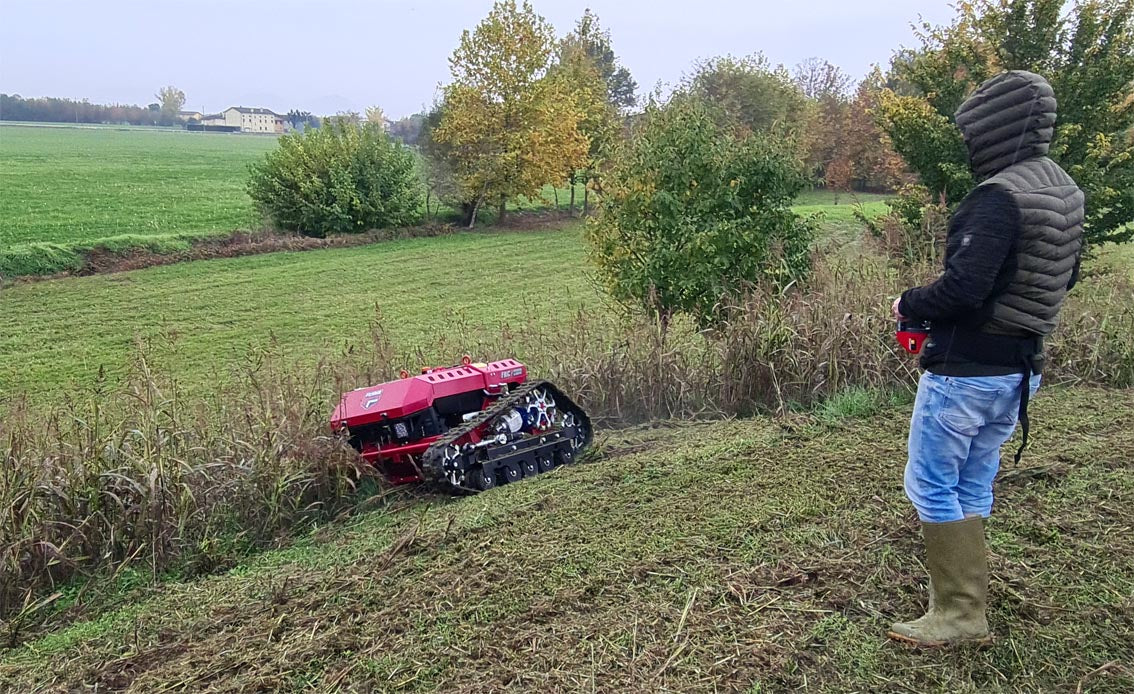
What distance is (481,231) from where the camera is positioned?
28.9m

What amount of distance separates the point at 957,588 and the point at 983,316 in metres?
0.90

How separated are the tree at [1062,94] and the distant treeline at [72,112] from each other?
11873cm

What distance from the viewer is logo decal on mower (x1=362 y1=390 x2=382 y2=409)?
202 inches

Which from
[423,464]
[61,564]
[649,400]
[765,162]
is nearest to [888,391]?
[649,400]

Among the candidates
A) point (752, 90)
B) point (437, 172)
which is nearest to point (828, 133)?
point (752, 90)

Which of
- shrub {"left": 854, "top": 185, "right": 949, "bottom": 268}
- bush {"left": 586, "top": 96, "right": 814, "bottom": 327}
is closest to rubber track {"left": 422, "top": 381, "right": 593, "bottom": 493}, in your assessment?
bush {"left": 586, "top": 96, "right": 814, "bottom": 327}

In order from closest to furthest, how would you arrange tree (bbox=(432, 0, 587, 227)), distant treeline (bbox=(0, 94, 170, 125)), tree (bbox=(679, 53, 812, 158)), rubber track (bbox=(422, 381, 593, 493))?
rubber track (bbox=(422, 381, 593, 493)) < tree (bbox=(432, 0, 587, 227)) < tree (bbox=(679, 53, 812, 158)) < distant treeline (bbox=(0, 94, 170, 125))

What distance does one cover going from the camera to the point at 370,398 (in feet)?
17.0

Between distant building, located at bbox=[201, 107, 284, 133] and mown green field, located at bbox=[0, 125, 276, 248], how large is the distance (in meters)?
73.2

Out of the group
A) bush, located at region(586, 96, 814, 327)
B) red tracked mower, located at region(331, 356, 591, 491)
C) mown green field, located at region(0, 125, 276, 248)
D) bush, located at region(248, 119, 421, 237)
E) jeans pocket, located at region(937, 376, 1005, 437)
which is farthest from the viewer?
bush, located at region(248, 119, 421, 237)

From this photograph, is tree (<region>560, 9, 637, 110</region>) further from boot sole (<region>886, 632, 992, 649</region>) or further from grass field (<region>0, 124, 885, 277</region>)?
boot sole (<region>886, 632, 992, 649</region>)

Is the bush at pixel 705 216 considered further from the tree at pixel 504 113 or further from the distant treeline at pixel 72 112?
the distant treeline at pixel 72 112

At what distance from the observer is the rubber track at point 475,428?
4715 millimetres

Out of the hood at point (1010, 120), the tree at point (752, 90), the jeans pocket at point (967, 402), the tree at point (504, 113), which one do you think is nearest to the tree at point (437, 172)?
the tree at point (504, 113)
